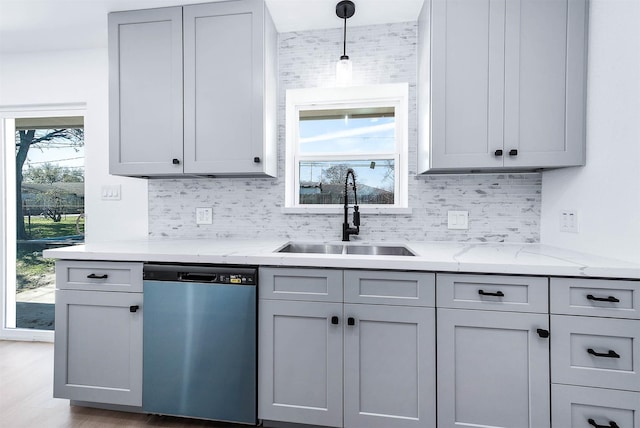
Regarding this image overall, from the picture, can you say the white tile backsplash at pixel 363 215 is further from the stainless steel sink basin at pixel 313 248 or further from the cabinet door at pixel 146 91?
the cabinet door at pixel 146 91

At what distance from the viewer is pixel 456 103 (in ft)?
5.77

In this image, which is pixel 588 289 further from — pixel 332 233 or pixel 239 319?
pixel 239 319

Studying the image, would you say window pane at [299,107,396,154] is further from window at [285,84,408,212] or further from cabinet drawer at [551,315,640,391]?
cabinet drawer at [551,315,640,391]

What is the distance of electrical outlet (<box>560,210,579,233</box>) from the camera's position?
1728mm

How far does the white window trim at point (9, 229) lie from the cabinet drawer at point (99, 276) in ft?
4.94

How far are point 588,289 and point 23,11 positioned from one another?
11.8 ft

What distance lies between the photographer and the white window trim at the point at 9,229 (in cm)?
269

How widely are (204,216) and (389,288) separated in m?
1.53

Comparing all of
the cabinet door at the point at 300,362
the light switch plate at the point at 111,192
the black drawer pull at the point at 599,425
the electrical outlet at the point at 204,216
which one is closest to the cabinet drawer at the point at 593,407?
the black drawer pull at the point at 599,425

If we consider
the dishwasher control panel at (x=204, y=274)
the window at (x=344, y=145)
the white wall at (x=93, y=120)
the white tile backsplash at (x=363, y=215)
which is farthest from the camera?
the white wall at (x=93, y=120)

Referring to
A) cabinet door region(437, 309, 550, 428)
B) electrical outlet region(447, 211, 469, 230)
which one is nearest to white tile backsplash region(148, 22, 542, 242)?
electrical outlet region(447, 211, 469, 230)

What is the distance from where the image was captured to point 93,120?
254 cm

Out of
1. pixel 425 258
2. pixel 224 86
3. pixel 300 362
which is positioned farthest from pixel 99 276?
pixel 425 258

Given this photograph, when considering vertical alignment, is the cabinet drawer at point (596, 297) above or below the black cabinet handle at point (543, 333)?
above
